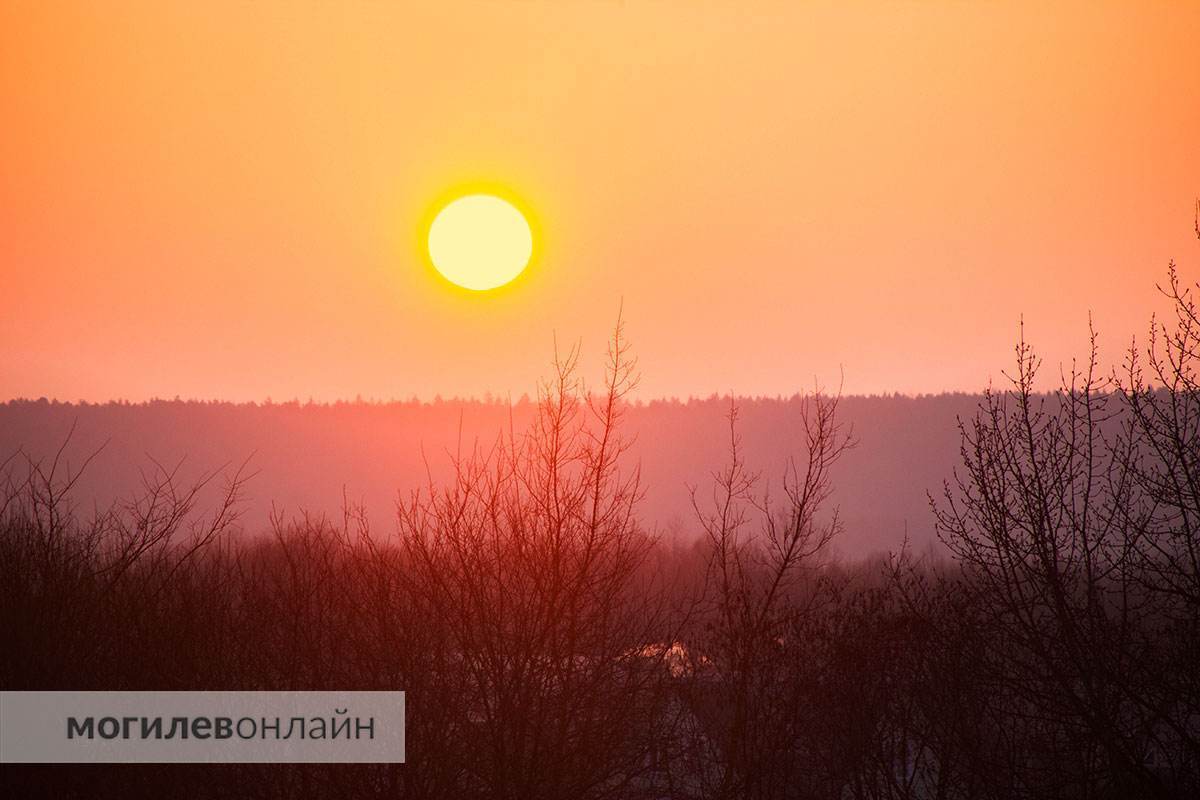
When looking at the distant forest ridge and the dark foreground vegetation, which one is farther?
the distant forest ridge

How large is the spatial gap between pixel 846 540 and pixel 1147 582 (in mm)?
121967

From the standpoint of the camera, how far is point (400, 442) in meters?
171

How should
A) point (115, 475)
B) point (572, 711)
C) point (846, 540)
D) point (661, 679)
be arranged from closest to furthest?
point (572, 711), point (661, 679), point (846, 540), point (115, 475)

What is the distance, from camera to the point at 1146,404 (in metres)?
11.7

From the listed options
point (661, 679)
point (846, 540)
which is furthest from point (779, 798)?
point (846, 540)

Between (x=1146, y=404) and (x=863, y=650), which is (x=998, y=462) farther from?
(x=863, y=650)

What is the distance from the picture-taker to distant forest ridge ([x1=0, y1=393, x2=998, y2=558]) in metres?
153

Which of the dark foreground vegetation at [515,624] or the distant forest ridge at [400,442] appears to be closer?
the dark foreground vegetation at [515,624]

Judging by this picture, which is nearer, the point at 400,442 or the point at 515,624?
the point at 515,624

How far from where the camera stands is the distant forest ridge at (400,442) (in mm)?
153000

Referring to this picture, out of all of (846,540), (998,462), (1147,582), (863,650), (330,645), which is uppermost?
(998,462)

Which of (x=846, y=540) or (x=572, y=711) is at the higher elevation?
(x=572, y=711)

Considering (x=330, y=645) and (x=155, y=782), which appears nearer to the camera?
(x=155, y=782)

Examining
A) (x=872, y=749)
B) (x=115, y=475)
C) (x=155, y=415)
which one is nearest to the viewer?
(x=872, y=749)
